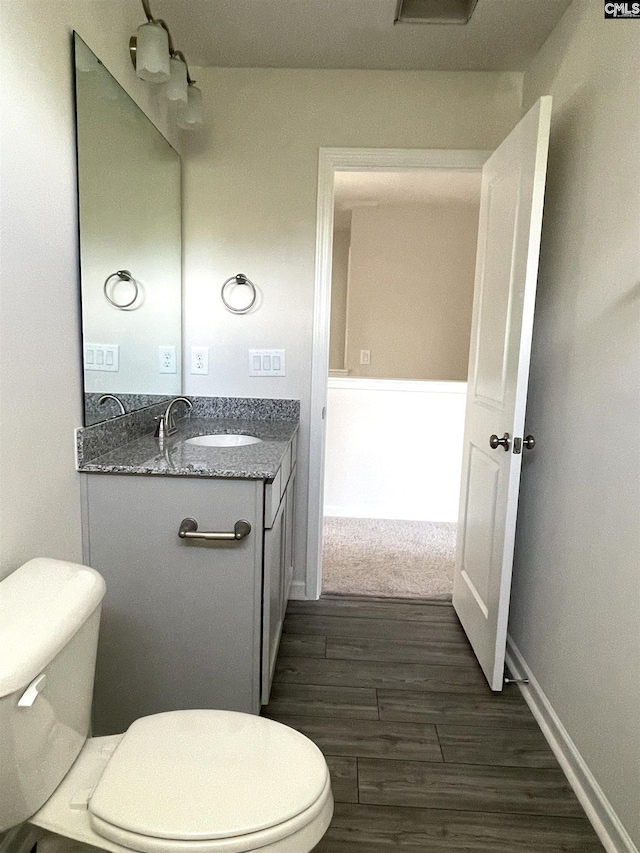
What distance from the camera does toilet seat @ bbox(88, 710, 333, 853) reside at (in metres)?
0.91

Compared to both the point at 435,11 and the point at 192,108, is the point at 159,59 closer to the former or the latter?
the point at 192,108

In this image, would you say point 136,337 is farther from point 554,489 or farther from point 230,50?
point 554,489

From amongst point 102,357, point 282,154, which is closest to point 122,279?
point 102,357

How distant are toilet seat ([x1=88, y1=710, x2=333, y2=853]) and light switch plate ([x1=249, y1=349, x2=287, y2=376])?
1620mm

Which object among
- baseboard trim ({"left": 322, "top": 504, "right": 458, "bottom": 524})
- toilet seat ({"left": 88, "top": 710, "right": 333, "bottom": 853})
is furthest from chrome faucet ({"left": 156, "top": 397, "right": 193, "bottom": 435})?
baseboard trim ({"left": 322, "top": 504, "right": 458, "bottom": 524})

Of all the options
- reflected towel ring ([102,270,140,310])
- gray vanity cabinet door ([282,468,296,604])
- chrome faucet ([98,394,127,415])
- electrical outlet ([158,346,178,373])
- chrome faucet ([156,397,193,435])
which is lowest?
gray vanity cabinet door ([282,468,296,604])

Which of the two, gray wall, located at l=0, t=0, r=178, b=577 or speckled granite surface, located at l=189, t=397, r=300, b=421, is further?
speckled granite surface, located at l=189, t=397, r=300, b=421

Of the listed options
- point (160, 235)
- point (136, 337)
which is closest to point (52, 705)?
point (136, 337)

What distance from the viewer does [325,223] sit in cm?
247

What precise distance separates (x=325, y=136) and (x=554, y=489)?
5.65 feet

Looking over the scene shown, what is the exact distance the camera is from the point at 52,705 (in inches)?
39.7

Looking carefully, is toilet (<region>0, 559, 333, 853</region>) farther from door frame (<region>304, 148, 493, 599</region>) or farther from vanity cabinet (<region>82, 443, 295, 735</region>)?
door frame (<region>304, 148, 493, 599</region>)

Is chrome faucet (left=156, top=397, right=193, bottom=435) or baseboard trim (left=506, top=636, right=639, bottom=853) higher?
chrome faucet (left=156, top=397, right=193, bottom=435)

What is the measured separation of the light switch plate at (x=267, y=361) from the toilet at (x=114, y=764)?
149 centimetres
